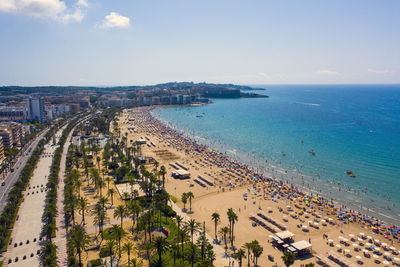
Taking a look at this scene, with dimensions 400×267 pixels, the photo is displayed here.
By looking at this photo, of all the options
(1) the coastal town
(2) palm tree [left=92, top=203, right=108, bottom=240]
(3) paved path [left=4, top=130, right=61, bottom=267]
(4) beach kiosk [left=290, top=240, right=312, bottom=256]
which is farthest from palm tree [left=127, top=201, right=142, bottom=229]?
(4) beach kiosk [left=290, top=240, right=312, bottom=256]

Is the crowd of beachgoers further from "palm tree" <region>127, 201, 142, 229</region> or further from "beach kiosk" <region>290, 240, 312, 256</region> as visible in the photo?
"palm tree" <region>127, 201, 142, 229</region>

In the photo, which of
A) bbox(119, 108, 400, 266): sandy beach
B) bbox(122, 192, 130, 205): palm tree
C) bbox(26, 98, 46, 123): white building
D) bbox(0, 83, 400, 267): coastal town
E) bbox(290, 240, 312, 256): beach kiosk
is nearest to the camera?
bbox(0, 83, 400, 267): coastal town

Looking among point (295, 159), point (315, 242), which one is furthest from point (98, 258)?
point (295, 159)

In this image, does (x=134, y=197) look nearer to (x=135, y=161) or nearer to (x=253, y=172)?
(x=135, y=161)

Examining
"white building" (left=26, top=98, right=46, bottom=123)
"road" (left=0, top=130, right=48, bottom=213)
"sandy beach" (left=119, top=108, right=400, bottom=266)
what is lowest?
"sandy beach" (left=119, top=108, right=400, bottom=266)

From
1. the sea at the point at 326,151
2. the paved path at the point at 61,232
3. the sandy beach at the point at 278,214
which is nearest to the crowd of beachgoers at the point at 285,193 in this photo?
the sandy beach at the point at 278,214

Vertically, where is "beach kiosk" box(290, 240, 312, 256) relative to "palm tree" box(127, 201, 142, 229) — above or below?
below

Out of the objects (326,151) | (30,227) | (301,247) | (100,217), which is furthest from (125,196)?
(326,151)
